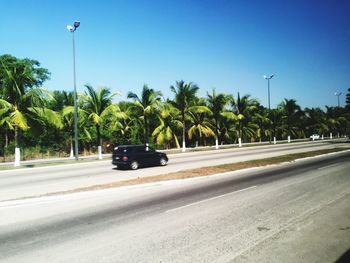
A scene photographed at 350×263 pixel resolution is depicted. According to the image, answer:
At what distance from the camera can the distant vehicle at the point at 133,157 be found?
1888cm

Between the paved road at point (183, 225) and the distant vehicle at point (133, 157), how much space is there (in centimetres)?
679

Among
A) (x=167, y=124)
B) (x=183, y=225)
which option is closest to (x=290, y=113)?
(x=167, y=124)

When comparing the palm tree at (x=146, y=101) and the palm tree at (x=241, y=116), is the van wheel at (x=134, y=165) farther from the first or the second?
the palm tree at (x=241, y=116)

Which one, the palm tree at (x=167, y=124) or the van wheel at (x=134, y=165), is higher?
the palm tree at (x=167, y=124)

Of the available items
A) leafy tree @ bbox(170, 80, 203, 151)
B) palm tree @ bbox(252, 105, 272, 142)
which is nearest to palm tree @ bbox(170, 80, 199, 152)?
leafy tree @ bbox(170, 80, 203, 151)

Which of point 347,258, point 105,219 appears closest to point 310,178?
point 347,258

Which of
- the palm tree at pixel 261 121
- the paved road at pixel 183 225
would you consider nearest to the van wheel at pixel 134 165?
the paved road at pixel 183 225

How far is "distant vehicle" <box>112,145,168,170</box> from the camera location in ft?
61.9

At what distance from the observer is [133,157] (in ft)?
62.8

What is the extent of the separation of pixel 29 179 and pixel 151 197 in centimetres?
885

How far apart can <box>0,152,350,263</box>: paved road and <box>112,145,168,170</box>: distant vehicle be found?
22.3 ft

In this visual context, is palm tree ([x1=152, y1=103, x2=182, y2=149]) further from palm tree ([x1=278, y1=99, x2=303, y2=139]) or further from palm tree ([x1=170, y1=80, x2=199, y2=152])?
palm tree ([x1=278, y1=99, x2=303, y2=139])

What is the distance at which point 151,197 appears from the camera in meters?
10.6

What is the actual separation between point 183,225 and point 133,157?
40.5 feet
